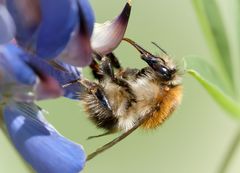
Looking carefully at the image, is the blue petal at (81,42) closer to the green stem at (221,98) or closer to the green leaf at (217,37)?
the green stem at (221,98)

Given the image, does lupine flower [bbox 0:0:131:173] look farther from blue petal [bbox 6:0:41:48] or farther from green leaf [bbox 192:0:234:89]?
green leaf [bbox 192:0:234:89]

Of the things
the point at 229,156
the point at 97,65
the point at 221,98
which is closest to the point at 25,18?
the point at 97,65

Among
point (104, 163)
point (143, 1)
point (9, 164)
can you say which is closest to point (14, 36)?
point (9, 164)

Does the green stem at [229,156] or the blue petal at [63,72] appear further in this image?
the green stem at [229,156]

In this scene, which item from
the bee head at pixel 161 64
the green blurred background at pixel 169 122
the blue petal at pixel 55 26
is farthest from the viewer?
the green blurred background at pixel 169 122

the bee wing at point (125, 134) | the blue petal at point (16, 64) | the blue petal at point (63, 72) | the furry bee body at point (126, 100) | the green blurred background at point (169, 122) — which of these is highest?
the blue petal at point (16, 64)

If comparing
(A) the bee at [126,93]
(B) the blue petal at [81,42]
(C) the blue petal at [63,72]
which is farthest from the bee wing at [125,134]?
(B) the blue petal at [81,42]

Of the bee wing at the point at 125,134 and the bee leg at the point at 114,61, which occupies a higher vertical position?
the bee leg at the point at 114,61
